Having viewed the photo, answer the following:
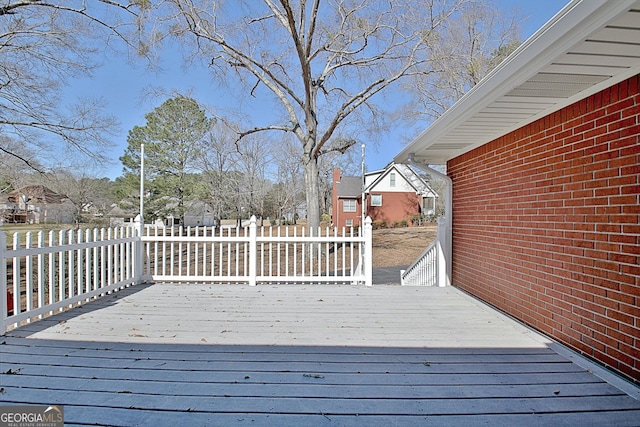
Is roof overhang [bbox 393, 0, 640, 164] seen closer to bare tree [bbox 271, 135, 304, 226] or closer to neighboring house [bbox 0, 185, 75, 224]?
neighboring house [bbox 0, 185, 75, 224]

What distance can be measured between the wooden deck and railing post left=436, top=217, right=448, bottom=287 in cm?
165

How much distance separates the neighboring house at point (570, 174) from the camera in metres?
1.98

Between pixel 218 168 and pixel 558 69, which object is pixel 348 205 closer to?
pixel 218 168

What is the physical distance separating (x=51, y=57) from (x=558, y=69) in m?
10.8

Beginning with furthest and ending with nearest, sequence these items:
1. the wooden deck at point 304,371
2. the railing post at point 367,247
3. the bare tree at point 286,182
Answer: the bare tree at point 286,182, the railing post at point 367,247, the wooden deck at point 304,371

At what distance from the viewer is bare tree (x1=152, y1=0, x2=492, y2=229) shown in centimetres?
955

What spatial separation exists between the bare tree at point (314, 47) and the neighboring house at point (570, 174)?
272 inches

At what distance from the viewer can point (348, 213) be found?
2792 centimetres

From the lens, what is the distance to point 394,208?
26.6 m

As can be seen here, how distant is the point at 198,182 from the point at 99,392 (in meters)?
23.0

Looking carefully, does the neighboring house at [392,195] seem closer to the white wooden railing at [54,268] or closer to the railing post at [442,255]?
the railing post at [442,255]

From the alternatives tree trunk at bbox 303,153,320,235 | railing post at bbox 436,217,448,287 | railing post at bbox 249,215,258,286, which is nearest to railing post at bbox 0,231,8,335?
railing post at bbox 249,215,258,286

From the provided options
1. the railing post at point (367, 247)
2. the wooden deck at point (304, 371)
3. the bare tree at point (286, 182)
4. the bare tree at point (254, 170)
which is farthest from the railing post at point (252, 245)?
the bare tree at point (286, 182)

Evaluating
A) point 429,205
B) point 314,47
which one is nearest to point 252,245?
point 314,47
